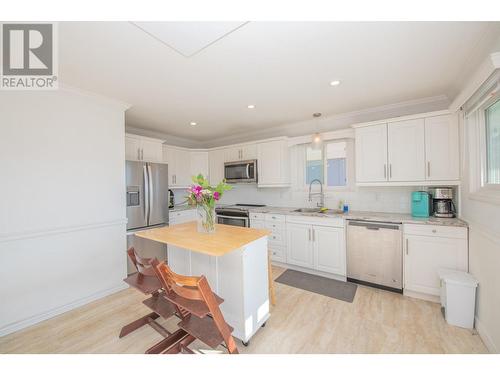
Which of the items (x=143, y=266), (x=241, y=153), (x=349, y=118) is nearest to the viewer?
(x=143, y=266)

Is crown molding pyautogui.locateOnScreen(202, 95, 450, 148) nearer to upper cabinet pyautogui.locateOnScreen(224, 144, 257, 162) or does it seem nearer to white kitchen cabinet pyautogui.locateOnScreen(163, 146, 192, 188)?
upper cabinet pyautogui.locateOnScreen(224, 144, 257, 162)

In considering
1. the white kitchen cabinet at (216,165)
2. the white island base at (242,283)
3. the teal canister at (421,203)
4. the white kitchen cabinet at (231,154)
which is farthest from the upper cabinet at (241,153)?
the teal canister at (421,203)

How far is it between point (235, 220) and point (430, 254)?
2859mm

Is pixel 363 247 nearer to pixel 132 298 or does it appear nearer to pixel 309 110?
pixel 309 110

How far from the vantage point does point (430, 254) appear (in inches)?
91.5

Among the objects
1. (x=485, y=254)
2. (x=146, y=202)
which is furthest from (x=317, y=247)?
(x=146, y=202)

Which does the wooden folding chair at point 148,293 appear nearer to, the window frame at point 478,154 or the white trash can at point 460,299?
the white trash can at point 460,299

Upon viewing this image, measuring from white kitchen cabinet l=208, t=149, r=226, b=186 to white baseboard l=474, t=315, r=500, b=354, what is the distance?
4.17m

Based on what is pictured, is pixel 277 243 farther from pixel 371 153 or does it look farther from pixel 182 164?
pixel 182 164

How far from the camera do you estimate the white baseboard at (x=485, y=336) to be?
5.20ft

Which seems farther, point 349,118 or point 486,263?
point 349,118

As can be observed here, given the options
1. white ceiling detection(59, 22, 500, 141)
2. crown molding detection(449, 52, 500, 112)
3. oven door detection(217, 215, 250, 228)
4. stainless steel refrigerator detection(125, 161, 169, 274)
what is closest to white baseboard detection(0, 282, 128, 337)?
stainless steel refrigerator detection(125, 161, 169, 274)

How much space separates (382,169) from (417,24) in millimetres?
1801

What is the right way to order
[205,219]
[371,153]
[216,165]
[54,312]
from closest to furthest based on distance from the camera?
[205,219] < [54,312] < [371,153] < [216,165]
